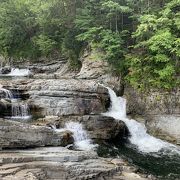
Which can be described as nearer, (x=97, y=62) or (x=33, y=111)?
(x=33, y=111)

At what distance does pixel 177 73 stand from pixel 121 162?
7512mm

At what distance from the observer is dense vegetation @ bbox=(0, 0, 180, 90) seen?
17891mm

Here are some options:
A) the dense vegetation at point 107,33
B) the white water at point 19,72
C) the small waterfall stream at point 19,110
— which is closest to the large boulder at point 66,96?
the small waterfall stream at point 19,110

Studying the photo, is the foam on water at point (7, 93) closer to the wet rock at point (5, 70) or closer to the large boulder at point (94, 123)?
the large boulder at point (94, 123)

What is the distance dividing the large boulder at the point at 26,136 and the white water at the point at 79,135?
0.92 meters

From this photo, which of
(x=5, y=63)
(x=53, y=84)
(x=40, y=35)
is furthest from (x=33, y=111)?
(x=5, y=63)

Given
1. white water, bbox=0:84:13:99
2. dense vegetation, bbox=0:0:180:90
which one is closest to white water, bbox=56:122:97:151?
white water, bbox=0:84:13:99

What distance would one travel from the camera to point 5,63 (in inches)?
1224

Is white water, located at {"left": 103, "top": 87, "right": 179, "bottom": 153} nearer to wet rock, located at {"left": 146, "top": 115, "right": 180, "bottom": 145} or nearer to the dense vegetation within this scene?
wet rock, located at {"left": 146, "top": 115, "right": 180, "bottom": 145}

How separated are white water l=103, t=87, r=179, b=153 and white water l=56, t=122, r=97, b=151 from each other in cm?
262

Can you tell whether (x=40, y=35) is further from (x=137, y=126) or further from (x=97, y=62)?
(x=137, y=126)

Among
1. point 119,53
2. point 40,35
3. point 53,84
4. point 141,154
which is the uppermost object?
point 40,35

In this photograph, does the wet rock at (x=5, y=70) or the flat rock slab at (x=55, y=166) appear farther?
the wet rock at (x=5, y=70)

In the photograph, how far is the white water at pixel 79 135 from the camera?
1569 centimetres
